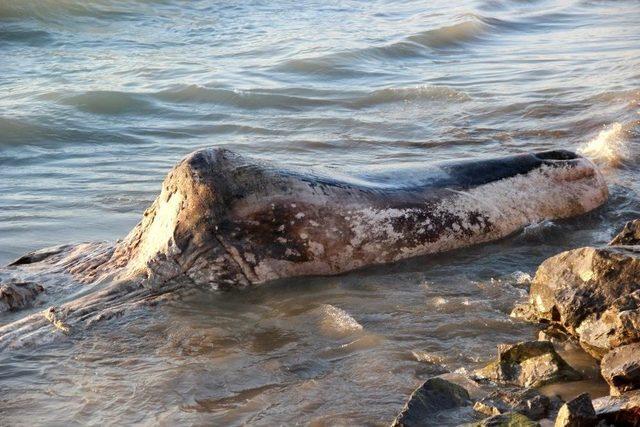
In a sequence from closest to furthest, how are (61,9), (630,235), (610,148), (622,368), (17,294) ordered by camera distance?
(622,368) → (630,235) → (17,294) → (610,148) → (61,9)

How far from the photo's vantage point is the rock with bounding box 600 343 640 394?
3180mm

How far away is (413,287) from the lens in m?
4.53

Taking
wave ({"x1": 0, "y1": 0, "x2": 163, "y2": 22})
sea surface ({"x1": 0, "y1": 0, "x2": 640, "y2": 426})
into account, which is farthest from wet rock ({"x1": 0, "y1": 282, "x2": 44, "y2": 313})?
wave ({"x1": 0, "y1": 0, "x2": 163, "y2": 22})

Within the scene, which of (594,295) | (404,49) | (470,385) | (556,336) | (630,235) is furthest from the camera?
(404,49)

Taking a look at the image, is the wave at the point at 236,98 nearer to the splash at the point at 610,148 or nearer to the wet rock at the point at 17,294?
the splash at the point at 610,148

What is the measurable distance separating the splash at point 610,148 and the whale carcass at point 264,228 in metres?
1.78

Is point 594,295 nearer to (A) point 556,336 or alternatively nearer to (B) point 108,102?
(A) point 556,336

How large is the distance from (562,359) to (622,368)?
0.32 metres

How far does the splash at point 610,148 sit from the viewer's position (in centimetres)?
660

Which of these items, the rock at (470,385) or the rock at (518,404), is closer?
the rock at (518,404)

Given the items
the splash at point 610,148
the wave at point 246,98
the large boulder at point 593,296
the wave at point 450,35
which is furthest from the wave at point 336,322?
the wave at point 450,35

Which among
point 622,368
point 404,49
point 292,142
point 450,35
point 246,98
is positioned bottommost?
point 622,368

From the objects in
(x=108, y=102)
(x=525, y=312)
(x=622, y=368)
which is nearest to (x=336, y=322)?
(x=525, y=312)

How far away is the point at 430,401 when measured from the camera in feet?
10.2
